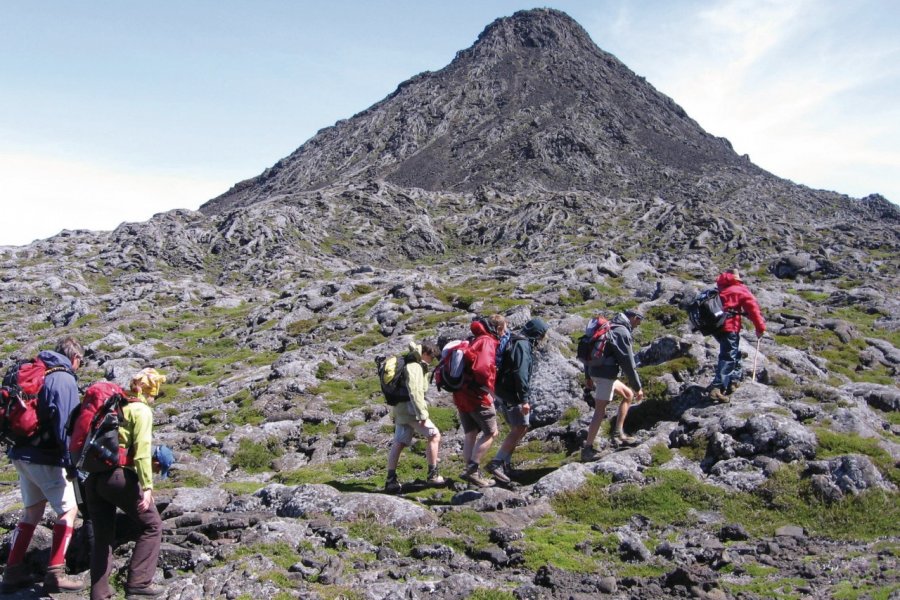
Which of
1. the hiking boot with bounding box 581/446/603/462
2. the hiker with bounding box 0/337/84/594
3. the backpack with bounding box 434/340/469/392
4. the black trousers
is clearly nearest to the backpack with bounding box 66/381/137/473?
the black trousers

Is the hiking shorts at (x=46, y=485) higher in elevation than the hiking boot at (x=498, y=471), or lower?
higher

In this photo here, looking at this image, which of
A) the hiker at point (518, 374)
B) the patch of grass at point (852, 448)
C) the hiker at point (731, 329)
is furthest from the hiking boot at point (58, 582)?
the hiker at point (731, 329)

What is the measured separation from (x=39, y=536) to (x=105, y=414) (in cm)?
329

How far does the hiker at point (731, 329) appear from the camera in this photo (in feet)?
51.4

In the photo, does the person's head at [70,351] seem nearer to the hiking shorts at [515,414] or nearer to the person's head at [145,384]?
the person's head at [145,384]

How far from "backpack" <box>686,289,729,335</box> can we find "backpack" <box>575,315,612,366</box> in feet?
9.79

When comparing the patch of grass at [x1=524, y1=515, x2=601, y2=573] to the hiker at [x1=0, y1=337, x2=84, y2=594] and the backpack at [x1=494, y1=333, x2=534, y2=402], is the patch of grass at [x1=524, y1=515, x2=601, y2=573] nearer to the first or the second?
the backpack at [x1=494, y1=333, x2=534, y2=402]

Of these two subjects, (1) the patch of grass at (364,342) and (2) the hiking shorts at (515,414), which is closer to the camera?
(2) the hiking shorts at (515,414)

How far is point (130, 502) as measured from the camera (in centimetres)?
861

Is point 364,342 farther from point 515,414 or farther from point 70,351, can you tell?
point 70,351

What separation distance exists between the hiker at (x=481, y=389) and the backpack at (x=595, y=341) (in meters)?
2.28

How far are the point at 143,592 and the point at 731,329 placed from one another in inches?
560

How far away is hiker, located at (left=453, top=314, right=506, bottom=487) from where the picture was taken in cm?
1323

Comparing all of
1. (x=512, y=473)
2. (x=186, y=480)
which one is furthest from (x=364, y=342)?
(x=512, y=473)
